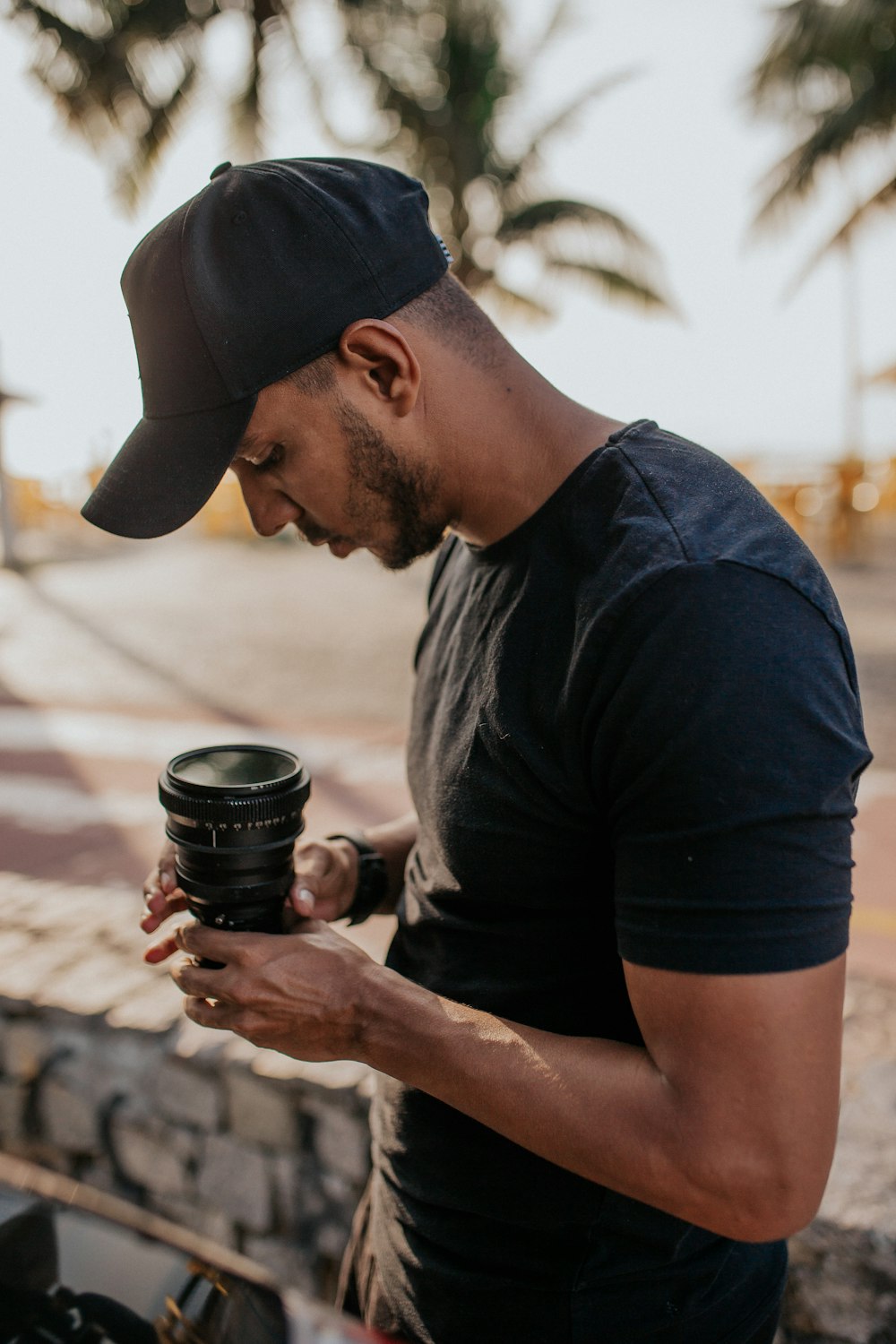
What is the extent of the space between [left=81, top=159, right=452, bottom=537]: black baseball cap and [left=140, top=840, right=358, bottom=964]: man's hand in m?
0.62

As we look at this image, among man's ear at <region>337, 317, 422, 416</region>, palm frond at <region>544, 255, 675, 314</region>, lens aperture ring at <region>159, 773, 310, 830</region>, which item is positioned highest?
palm frond at <region>544, 255, 675, 314</region>

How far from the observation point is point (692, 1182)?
101 cm

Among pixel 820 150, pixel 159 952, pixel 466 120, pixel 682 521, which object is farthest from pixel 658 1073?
pixel 820 150

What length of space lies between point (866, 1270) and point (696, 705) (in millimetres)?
1349

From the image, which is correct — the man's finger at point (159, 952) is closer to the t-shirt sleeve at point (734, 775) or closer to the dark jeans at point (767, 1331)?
the t-shirt sleeve at point (734, 775)

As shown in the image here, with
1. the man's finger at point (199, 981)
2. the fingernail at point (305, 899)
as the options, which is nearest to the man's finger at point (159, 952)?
the man's finger at point (199, 981)

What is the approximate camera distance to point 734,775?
950 millimetres

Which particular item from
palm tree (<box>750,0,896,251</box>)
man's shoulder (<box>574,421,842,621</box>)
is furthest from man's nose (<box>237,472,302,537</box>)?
palm tree (<box>750,0,896,251</box>)

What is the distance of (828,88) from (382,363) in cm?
1903

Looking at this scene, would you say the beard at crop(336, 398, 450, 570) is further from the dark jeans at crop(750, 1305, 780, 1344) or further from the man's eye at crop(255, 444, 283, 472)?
the dark jeans at crop(750, 1305, 780, 1344)

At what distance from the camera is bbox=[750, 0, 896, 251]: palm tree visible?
14.7m

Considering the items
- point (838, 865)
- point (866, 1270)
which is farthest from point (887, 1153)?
point (838, 865)

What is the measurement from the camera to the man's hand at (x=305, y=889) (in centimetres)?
149

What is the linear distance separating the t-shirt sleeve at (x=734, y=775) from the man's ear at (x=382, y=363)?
48 cm
